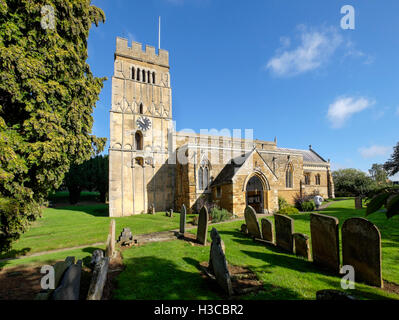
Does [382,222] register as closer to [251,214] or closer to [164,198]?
[251,214]

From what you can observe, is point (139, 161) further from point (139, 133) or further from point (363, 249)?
point (363, 249)

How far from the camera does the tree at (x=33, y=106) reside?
550cm

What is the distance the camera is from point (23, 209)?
19.8 ft

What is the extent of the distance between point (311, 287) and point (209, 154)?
52.6 feet

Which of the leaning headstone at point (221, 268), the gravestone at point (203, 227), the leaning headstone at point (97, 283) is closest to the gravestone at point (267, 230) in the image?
the gravestone at point (203, 227)

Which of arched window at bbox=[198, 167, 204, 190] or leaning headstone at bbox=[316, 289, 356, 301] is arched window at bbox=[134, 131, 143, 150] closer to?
arched window at bbox=[198, 167, 204, 190]

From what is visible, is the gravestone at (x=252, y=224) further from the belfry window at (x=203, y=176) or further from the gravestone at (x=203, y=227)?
the belfry window at (x=203, y=176)

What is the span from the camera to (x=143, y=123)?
22.3 m

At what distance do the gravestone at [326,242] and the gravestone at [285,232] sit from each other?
1.04m

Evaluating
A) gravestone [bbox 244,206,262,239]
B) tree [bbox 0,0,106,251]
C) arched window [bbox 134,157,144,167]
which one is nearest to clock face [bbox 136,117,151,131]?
arched window [bbox 134,157,144,167]

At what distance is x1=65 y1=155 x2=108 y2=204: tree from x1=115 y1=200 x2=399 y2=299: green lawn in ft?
106

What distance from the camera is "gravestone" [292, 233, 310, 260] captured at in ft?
20.2

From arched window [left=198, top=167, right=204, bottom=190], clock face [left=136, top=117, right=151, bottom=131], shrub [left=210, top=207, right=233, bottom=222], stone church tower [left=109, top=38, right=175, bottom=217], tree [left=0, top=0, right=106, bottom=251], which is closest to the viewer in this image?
tree [left=0, top=0, right=106, bottom=251]
